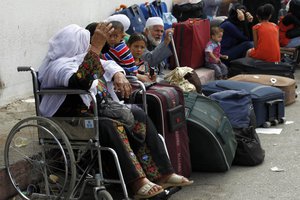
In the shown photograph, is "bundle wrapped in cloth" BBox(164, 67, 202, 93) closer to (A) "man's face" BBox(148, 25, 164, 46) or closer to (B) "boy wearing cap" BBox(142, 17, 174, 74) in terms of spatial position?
(B) "boy wearing cap" BBox(142, 17, 174, 74)

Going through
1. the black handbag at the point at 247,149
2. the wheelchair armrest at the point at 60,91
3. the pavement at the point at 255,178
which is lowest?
the pavement at the point at 255,178

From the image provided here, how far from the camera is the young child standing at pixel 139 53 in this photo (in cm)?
589

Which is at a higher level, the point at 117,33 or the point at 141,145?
the point at 117,33

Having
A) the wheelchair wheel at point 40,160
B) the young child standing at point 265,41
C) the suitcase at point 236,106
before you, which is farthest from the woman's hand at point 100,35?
the young child standing at point 265,41

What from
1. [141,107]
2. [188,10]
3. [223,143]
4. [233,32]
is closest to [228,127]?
[223,143]

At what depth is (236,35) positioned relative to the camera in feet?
32.7

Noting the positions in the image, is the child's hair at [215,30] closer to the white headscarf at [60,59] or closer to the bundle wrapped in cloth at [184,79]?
the bundle wrapped in cloth at [184,79]

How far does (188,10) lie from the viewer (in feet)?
35.6

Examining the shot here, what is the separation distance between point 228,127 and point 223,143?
263mm

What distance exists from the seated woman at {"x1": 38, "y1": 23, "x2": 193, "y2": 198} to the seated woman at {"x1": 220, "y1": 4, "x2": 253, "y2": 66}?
5.54 m

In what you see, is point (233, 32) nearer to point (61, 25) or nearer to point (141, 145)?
point (61, 25)

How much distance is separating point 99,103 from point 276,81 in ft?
12.6

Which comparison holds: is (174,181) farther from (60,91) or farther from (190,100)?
(190,100)

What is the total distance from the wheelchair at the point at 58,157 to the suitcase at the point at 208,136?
0.74 m
